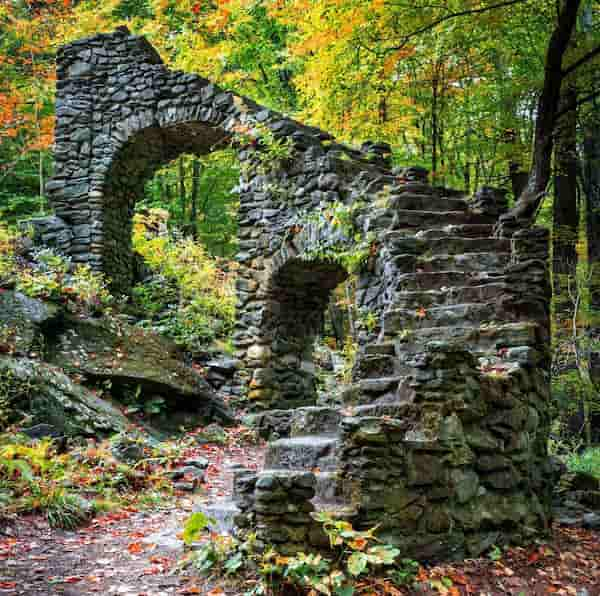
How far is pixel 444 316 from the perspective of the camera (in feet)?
17.9

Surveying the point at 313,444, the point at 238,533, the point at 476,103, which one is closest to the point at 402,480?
the point at 313,444

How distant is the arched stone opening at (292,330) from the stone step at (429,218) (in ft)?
8.04

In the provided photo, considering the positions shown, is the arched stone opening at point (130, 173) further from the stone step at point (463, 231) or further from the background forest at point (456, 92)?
the stone step at point (463, 231)

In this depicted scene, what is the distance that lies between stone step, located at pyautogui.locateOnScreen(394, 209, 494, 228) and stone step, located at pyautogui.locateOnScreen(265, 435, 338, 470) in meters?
2.94

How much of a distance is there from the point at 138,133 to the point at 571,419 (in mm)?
8795

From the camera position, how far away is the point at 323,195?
27.8 feet

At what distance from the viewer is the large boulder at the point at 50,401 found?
6324 mm

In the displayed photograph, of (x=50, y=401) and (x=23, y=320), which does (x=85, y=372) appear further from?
(x=50, y=401)

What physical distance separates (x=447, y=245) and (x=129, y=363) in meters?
4.77

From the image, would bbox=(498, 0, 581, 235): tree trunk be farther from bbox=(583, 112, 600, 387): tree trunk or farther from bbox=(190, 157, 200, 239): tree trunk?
bbox=(190, 157, 200, 239): tree trunk

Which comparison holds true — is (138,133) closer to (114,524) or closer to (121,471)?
(121,471)

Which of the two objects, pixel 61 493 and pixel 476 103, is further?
pixel 476 103

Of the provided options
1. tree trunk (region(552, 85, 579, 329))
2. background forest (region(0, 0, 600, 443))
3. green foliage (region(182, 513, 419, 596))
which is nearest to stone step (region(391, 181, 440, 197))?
background forest (region(0, 0, 600, 443))

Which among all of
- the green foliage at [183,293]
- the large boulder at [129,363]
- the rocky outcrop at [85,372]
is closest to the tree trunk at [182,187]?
→ the green foliage at [183,293]
